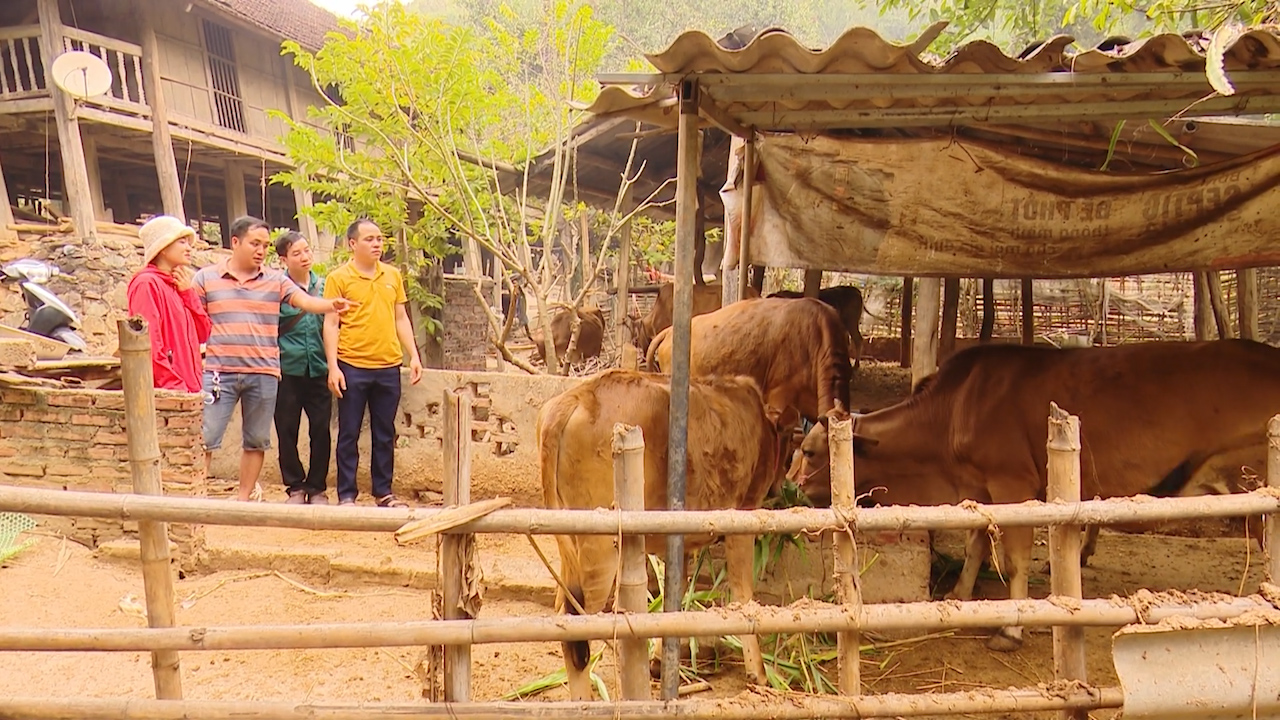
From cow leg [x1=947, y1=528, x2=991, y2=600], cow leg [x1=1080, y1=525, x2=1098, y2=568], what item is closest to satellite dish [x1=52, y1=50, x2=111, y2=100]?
cow leg [x1=947, y1=528, x2=991, y2=600]

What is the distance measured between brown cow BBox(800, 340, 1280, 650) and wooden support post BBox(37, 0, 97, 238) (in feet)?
44.8

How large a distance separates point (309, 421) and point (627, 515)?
4.26 meters

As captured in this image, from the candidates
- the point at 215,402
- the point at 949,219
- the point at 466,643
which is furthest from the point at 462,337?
the point at 466,643

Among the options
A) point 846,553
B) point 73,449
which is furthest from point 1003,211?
point 73,449

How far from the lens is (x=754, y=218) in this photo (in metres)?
4.94

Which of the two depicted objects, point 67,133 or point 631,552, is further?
point 67,133

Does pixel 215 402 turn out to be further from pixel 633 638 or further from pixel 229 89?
pixel 229 89

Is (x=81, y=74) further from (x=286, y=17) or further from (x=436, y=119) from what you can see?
(x=436, y=119)

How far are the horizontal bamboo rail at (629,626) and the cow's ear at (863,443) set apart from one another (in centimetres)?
187

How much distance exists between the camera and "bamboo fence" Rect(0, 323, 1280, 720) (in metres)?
2.44

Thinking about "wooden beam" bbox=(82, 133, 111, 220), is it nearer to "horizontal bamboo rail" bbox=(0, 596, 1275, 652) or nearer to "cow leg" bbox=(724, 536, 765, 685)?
"horizontal bamboo rail" bbox=(0, 596, 1275, 652)

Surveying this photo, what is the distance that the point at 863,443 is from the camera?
4508 millimetres

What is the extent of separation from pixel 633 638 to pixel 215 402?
4.04 meters

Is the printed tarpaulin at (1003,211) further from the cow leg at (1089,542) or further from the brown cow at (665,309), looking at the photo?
the brown cow at (665,309)
